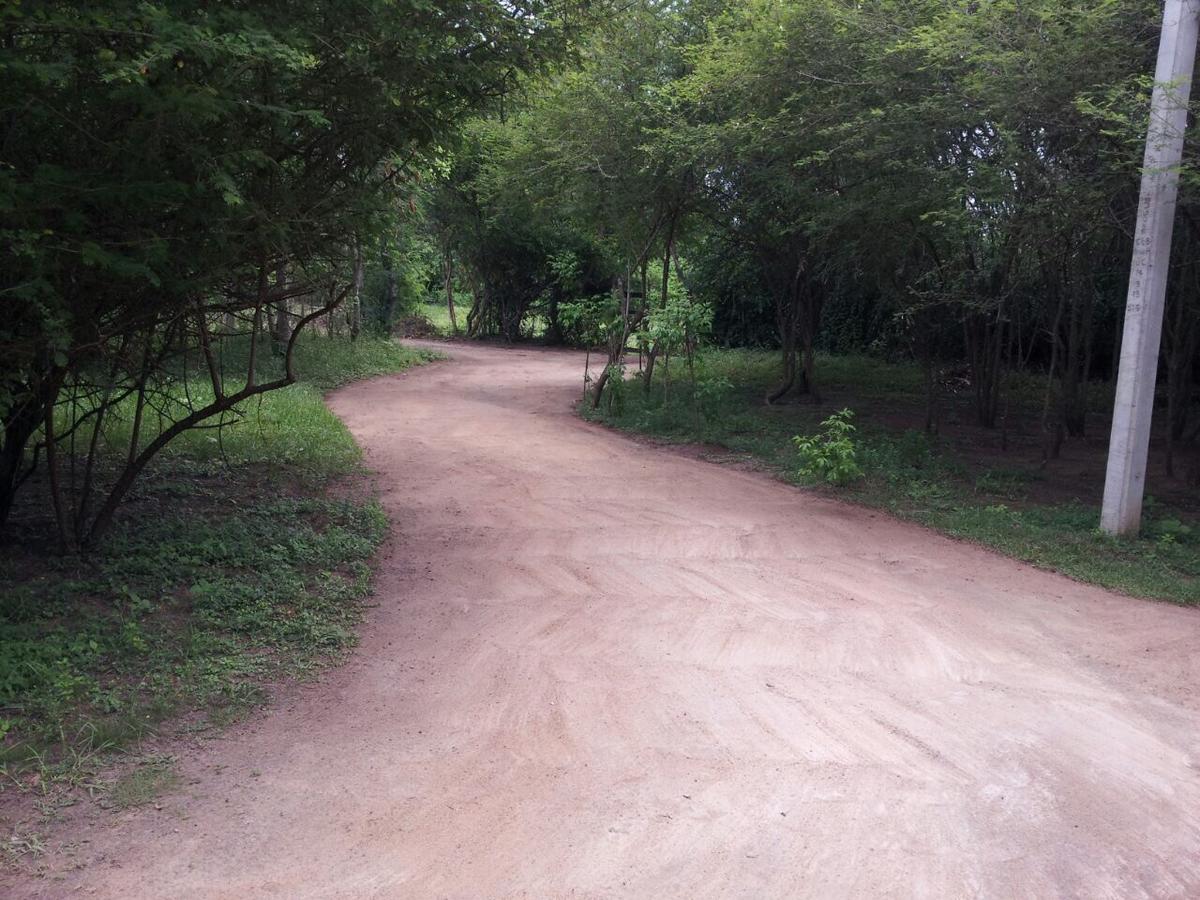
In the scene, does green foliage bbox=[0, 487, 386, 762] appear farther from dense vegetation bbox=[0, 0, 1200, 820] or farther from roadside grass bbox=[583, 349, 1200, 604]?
roadside grass bbox=[583, 349, 1200, 604]

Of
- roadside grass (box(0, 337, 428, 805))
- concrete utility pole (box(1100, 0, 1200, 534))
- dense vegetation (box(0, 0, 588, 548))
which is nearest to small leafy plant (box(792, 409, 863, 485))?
concrete utility pole (box(1100, 0, 1200, 534))

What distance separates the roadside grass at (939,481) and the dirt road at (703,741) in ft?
1.89

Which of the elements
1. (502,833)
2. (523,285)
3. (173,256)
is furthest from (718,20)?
(523,285)

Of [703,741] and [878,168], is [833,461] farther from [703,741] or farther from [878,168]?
[703,741]

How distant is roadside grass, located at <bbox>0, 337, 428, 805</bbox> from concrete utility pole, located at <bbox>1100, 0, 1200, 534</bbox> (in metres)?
6.33

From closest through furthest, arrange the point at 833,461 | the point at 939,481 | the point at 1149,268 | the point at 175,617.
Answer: the point at 175,617
the point at 1149,268
the point at 833,461
the point at 939,481

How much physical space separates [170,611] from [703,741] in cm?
331

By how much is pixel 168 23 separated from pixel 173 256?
1256mm

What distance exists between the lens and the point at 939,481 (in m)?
10.5

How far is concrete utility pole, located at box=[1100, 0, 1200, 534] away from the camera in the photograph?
7.30m

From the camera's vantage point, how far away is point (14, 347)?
4684 millimetres

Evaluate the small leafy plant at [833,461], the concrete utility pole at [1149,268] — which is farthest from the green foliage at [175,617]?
the concrete utility pole at [1149,268]

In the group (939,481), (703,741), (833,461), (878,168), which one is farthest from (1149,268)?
(703,741)

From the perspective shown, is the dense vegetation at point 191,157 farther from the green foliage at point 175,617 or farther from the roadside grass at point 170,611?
the green foliage at point 175,617
